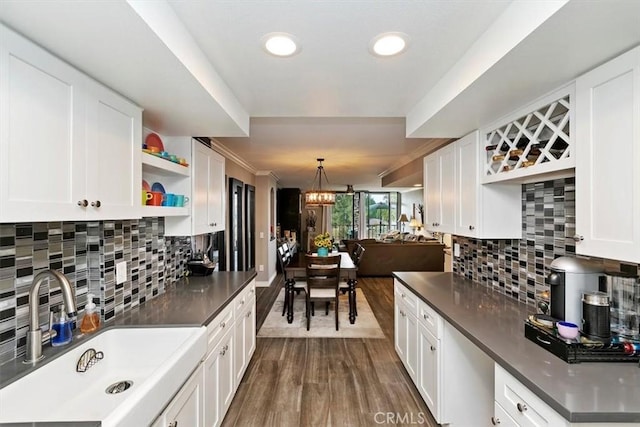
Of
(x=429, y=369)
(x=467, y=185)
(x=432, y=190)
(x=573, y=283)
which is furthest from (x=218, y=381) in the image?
(x=432, y=190)

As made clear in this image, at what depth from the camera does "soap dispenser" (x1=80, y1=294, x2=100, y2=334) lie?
152 centimetres

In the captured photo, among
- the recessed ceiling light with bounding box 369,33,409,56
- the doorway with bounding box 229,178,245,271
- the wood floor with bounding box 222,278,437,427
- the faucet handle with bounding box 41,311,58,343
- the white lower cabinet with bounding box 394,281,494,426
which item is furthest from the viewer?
the doorway with bounding box 229,178,245,271

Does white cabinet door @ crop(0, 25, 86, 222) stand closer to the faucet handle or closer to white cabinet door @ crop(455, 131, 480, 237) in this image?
the faucet handle

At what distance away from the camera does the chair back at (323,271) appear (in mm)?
3775

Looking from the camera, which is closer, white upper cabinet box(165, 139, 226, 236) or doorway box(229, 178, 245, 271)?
white upper cabinet box(165, 139, 226, 236)

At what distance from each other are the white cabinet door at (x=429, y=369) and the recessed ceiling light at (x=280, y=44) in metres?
1.99

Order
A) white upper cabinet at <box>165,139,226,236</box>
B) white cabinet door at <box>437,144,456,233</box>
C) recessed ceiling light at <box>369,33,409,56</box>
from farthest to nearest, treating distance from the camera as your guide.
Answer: white cabinet door at <box>437,144,456,233</box> < white upper cabinet at <box>165,139,226,236</box> < recessed ceiling light at <box>369,33,409,56</box>

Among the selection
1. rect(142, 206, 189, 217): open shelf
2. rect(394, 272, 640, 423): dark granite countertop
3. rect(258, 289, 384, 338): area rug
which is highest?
rect(142, 206, 189, 217): open shelf

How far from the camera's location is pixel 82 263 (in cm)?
163

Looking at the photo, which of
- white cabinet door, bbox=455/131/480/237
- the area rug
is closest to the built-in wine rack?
white cabinet door, bbox=455/131/480/237

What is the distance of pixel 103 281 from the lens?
1.72m

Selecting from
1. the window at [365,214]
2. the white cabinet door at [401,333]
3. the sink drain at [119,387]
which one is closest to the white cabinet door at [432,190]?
the white cabinet door at [401,333]

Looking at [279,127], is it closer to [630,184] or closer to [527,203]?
[527,203]

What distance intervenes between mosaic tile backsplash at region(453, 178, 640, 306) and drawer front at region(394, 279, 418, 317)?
25.9 inches
